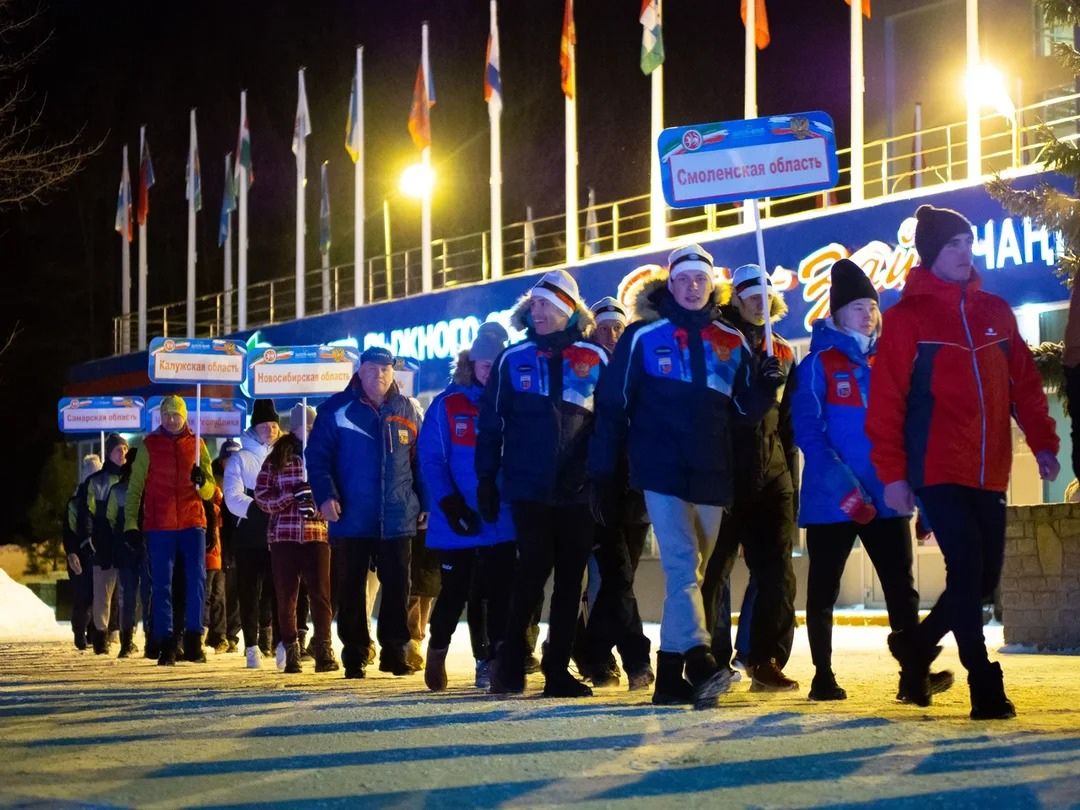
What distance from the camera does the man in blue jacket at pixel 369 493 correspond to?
10742 millimetres

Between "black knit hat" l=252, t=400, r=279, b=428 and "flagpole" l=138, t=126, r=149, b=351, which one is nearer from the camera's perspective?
"black knit hat" l=252, t=400, r=279, b=428

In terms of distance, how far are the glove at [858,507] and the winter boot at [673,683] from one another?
868 mm

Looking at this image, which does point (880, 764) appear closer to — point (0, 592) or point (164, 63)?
point (0, 592)

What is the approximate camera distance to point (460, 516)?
30.9 ft

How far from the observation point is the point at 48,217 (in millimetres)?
51375

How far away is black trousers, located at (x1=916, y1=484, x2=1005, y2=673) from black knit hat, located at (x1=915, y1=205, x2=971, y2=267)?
881mm

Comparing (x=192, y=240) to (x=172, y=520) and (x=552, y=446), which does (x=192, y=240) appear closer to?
(x=172, y=520)

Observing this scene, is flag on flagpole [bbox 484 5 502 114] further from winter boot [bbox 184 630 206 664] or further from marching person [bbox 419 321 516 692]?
marching person [bbox 419 321 516 692]

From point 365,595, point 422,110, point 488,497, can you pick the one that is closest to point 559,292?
point 488,497

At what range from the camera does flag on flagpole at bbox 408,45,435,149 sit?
92.1ft

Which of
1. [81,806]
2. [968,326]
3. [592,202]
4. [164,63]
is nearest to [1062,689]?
[968,326]

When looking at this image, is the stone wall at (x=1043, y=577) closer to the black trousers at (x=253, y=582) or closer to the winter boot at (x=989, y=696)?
the black trousers at (x=253, y=582)

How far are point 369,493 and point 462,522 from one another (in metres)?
1.39

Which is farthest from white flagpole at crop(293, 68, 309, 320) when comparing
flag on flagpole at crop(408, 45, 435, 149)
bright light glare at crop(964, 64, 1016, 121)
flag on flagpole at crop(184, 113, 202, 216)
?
bright light glare at crop(964, 64, 1016, 121)
